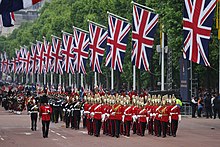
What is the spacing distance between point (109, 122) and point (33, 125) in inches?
280

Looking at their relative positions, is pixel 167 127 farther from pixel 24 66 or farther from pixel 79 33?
pixel 24 66

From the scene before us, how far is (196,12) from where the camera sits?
4166cm

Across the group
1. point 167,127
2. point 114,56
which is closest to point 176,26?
point 114,56

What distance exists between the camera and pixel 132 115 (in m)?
36.9

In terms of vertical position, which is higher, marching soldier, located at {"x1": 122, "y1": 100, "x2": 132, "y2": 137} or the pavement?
marching soldier, located at {"x1": 122, "y1": 100, "x2": 132, "y2": 137}

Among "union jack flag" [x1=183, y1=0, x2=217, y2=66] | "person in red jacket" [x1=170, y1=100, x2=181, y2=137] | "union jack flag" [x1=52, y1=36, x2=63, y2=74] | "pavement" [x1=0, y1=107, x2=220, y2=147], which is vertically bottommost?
"pavement" [x1=0, y1=107, x2=220, y2=147]

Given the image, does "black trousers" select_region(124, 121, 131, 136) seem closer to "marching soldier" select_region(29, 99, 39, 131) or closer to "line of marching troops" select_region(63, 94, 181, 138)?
"line of marching troops" select_region(63, 94, 181, 138)

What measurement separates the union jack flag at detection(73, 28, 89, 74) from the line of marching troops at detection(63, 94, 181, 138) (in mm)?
27780

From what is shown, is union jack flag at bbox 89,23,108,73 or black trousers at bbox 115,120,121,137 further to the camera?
union jack flag at bbox 89,23,108,73

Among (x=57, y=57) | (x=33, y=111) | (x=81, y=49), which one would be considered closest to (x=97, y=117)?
(x=33, y=111)

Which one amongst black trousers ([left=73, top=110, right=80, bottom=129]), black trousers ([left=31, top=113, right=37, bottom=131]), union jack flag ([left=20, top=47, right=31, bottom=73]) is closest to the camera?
black trousers ([left=31, top=113, right=37, bottom=131])

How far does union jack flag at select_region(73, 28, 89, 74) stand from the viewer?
216 ft

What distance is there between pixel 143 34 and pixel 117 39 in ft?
13.9

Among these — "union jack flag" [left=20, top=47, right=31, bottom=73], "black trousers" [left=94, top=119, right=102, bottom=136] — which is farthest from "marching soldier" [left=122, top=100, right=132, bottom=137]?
"union jack flag" [left=20, top=47, right=31, bottom=73]
